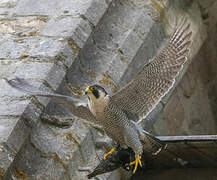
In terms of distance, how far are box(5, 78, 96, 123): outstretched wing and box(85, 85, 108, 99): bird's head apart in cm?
16

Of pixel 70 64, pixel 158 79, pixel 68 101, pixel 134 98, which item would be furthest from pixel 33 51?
pixel 158 79

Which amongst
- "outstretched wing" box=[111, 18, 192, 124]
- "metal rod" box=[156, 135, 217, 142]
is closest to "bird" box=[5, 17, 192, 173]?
"outstretched wing" box=[111, 18, 192, 124]

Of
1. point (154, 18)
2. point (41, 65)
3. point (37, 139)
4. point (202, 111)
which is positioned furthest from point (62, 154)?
point (202, 111)

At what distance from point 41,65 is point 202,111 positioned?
89.1 inches

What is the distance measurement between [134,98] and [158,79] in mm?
194

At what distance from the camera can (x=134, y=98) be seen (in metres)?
3.29

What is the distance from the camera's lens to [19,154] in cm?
316

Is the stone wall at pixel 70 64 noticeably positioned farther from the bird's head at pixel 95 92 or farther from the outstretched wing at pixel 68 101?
the bird's head at pixel 95 92

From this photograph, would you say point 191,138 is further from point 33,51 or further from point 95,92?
point 33,51

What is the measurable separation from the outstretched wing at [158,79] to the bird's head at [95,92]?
0.13 metres

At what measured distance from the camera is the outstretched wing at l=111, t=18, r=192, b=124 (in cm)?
327

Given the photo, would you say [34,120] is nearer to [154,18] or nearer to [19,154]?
[19,154]

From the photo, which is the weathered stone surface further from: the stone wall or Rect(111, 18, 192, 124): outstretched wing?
Rect(111, 18, 192, 124): outstretched wing

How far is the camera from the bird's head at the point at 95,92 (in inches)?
123
